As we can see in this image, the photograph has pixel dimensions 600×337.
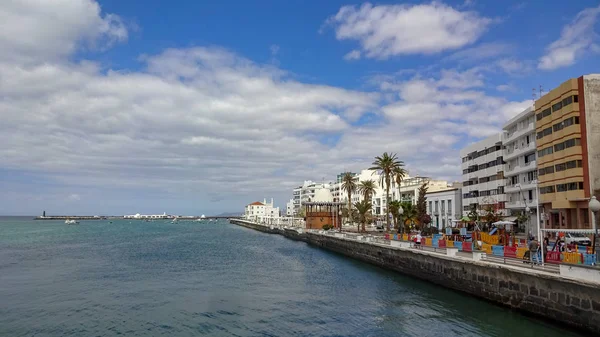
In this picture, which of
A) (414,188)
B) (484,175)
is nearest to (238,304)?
(484,175)

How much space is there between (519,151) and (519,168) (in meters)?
2.50

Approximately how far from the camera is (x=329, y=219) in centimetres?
11938

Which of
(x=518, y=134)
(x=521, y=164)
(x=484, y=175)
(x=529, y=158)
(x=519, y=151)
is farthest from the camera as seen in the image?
(x=484, y=175)

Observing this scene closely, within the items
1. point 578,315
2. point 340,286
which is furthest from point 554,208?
point 578,315

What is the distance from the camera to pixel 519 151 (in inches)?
2655

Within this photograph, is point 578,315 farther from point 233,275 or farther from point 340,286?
point 233,275

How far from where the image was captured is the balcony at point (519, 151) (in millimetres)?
63625

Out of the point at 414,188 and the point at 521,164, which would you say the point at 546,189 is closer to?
the point at 521,164

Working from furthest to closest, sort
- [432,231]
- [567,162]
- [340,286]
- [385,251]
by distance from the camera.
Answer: [432,231]
[567,162]
[385,251]
[340,286]

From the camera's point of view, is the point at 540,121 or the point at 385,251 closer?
the point at 385,251

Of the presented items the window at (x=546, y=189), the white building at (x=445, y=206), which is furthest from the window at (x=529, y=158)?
the white building at (x=445, y=206)

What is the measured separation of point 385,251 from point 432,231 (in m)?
26.0

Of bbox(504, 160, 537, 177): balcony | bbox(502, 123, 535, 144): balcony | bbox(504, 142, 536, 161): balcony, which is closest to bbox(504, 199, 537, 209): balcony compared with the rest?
bbox(504, 160, 537, 177): balcony

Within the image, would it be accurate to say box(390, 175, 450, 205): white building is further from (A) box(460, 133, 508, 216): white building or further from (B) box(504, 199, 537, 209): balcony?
(B) box(504, 199, 537, 209): balcony
